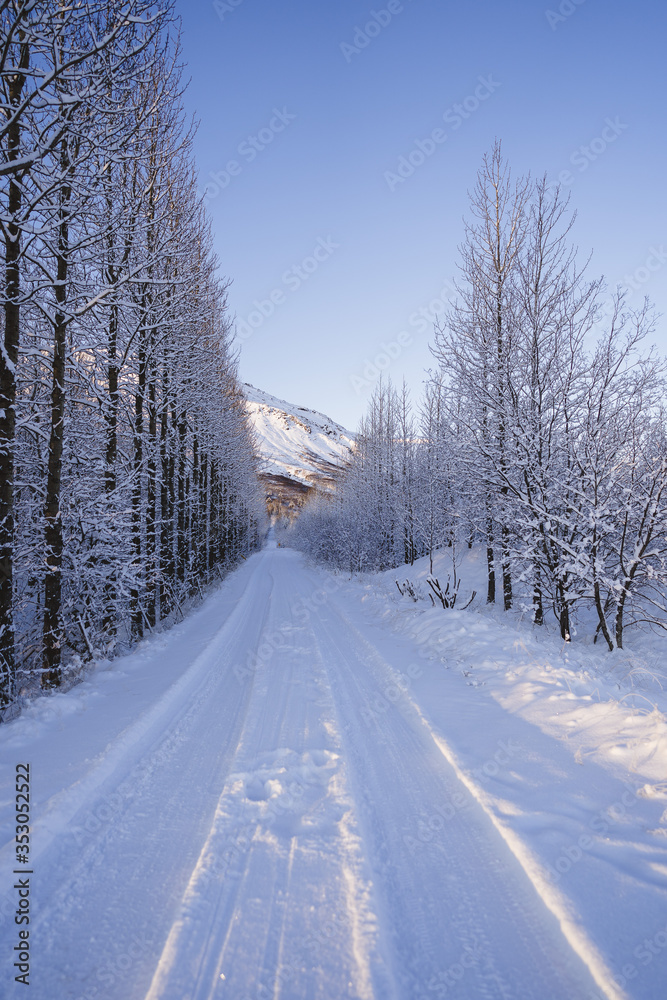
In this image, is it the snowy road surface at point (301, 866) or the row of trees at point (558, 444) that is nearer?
the snowy road surface at point (301, 866)

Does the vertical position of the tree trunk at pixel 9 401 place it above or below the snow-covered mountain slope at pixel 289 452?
below

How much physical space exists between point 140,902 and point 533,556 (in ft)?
25.2

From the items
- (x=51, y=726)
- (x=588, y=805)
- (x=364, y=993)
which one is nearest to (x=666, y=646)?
(x=588, y=805)

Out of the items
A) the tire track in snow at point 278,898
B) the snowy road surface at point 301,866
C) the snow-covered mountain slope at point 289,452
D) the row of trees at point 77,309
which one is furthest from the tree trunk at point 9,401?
the snow-covered mountain slope at point 289,452

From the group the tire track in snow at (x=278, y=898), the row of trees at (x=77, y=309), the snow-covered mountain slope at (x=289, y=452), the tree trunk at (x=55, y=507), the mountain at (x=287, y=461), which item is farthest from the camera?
the snow-covered mountain slope at (x=289, y=452)

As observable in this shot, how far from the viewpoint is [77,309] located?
6062 mm

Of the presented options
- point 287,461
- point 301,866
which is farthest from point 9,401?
point 287,461

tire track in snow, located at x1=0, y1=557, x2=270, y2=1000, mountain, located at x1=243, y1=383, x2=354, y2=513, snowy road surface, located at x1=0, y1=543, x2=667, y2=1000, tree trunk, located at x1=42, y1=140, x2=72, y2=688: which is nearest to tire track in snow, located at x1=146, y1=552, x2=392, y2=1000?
snowy road surface, located at x1=0, y1=543, x2=667, y2=1000

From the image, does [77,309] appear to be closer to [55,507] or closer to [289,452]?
[55,507]

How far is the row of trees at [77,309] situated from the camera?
16.6ft

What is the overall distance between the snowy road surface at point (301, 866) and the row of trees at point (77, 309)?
→ 2754mm

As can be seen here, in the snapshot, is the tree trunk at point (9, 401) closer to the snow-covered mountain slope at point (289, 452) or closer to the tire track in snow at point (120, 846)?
the tire track in snow at point (120, 846)

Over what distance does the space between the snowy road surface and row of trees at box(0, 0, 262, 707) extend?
2.75 metres

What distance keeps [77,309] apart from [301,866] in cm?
709
